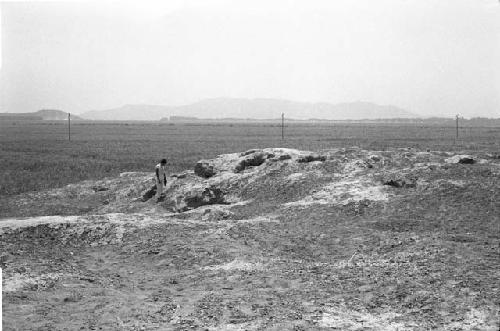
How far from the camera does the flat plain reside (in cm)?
732

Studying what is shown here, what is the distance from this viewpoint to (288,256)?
34.1 ft

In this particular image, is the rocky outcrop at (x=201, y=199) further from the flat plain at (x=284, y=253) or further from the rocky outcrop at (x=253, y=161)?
the rocky outcrop at (x=253, y=161)

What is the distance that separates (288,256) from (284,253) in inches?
7.3

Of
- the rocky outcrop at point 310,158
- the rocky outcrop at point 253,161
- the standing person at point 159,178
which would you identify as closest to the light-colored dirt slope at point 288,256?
the rocky outcrop at point 310,158

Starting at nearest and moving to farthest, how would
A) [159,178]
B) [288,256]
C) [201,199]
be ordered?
[288,256]
[201,199]
[159,178]

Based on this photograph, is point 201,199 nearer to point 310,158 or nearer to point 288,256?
point 310,158

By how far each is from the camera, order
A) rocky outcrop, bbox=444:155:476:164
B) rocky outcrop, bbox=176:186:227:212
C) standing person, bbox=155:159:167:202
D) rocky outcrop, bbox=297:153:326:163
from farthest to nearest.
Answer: rocky outcrop, bbox=297:153:326:163 < standing person, bbox=155:159:167:202 < rocky outcrop, bbox=176:186:227:212 < rocky outcrop, bbox=444:155:476:164

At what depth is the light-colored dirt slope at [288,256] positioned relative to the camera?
7.30 metres

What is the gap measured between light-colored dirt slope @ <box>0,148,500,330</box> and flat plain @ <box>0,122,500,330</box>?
4 cm

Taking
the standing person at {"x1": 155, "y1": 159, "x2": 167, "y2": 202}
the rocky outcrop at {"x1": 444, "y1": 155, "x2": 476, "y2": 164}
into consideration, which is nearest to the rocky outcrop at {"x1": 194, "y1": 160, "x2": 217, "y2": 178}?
the standing person at {"x1": 155, "y1": 159, "x2": 167, "y2": 202}

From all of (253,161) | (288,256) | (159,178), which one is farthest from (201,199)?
(288,256)

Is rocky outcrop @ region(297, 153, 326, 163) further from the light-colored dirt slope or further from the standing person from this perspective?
the standing person

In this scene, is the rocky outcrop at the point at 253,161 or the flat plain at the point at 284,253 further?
the rocky outcrop at the point at 253,161

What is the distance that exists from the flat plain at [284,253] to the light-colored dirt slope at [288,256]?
Result: 0.04m
